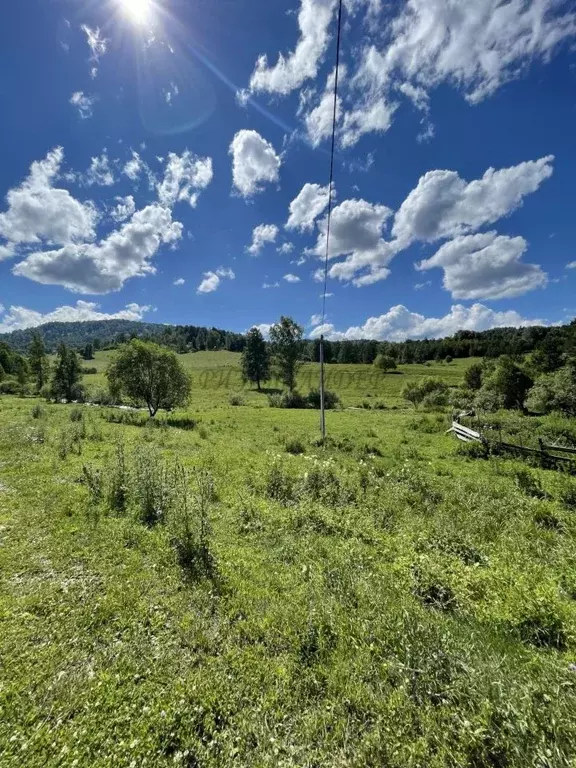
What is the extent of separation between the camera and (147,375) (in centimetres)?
3319

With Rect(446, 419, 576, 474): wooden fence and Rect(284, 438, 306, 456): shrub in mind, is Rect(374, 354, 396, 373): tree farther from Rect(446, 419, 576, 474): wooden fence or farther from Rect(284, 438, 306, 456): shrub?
Rect(284, 438, 306, 456): shrub

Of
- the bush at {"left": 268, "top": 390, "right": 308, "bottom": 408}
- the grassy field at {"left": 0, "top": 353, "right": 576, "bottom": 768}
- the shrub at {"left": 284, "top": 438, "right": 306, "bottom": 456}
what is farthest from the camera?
the bush at {"left": 268, "top": 390, "right": 308, "bottom": 408}

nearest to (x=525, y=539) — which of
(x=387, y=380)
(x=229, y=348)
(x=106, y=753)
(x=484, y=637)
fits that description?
(x=484, y=637)

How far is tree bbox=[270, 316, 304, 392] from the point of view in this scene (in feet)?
201

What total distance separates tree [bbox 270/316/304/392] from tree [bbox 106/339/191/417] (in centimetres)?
2891

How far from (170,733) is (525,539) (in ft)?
27.4

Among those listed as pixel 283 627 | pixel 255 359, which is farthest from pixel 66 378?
pixel 283 627

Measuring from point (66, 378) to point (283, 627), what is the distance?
219 feet

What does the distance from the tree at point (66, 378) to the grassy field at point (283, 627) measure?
53009mm

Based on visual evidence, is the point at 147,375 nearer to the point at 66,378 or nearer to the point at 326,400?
the point at 326,400

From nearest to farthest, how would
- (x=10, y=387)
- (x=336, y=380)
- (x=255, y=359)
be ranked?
(x=10, y=387), (x=255, y=359), (x=336, y=380)

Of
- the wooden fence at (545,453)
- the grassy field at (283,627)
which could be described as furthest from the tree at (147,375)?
the wooden fence at (545,453)

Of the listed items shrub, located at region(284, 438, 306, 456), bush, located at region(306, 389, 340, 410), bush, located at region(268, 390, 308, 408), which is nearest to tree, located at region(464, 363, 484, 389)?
bush, located at region(306, 389, 340, 410)

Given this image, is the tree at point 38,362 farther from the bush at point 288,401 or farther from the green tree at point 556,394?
the green tree at point 556,394
